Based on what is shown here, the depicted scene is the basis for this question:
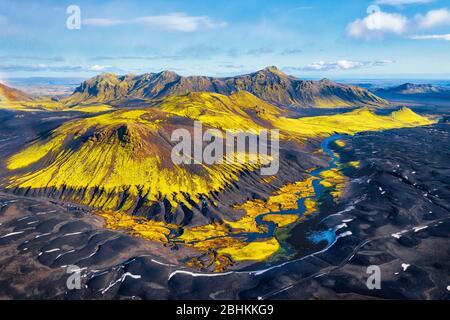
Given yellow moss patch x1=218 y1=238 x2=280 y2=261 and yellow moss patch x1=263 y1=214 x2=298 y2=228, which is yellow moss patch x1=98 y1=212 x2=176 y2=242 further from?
yellow moss patch x1=263 y1=214 x2=298 y2=228

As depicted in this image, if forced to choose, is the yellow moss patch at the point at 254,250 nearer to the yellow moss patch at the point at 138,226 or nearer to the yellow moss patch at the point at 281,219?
the yellow moss patch at the point at 281,219

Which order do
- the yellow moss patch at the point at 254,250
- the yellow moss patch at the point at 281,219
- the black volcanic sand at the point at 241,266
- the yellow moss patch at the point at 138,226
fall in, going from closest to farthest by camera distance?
the black volcanic sand at the point at 241,266
the yellow moss patch at the point at 254,250
the yellow moss patch at the point at 138,226
the yellow moss patch at the point at 281,219

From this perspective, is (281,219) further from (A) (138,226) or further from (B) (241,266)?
(A) (138,226)

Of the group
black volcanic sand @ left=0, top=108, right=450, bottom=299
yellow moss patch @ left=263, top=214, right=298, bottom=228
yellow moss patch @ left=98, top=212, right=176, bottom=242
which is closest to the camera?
black volcanic sand @ left=0, top=108, right=450, bottom=299

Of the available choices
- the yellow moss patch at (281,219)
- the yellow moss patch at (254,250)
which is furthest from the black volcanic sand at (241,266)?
the yellow moss patch at (254,250)

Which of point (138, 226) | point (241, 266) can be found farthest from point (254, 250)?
point (138, 226)

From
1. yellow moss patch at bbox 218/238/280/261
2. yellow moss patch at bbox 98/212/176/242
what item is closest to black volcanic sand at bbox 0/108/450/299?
yellow moss patch at bbox 98/212/176/242
